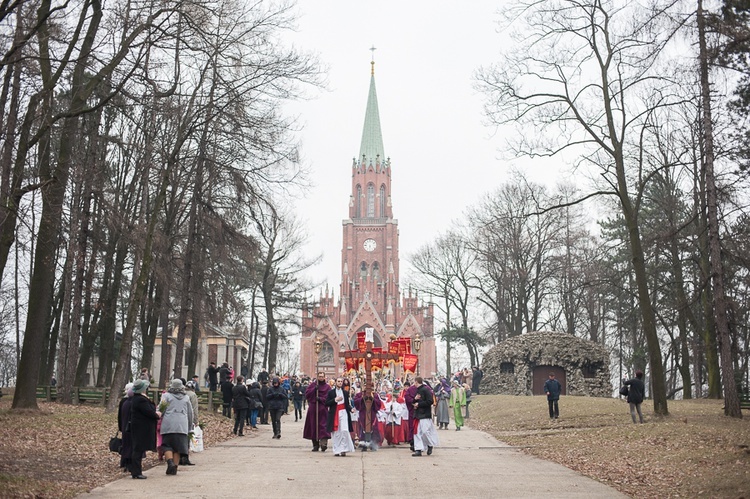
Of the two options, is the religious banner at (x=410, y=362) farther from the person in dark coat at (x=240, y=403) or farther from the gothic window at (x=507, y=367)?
the gothic window at (x=507, y=367)

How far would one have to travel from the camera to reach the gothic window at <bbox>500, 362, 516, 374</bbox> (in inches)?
1678

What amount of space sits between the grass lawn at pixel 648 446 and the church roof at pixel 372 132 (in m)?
80.0

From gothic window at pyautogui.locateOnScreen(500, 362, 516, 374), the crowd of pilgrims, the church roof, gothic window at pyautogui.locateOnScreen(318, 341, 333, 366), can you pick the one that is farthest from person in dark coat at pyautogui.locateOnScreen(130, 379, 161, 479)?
the church roof

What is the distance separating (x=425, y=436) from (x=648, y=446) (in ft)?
14.2

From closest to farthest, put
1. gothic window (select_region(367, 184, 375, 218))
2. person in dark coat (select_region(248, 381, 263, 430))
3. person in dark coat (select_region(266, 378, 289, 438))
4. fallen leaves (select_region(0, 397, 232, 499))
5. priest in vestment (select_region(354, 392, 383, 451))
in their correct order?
fallen leaves (select_region(0, 397, 232, 499)), priest in vestment (select_region(354, 392, 383, 451)), person in dark coat (select_region(266, 378, 289, 438)), person in dark coat (select_region(248, 381, 263, 430)), gothic window (select_region(367, 184, 375, 218))

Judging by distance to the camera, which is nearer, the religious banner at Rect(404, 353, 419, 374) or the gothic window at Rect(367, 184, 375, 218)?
the religious banner at Rect(404, 353, 419, 374)

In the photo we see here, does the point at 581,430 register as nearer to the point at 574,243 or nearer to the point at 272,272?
the point at 272,272

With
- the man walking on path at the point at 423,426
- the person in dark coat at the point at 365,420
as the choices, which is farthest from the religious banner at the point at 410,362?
the man walking on path at the point at 423,426

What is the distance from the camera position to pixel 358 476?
1338 cm

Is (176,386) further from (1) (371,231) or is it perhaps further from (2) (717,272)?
(1) (371,231)

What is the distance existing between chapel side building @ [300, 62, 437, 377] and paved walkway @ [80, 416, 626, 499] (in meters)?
72.3

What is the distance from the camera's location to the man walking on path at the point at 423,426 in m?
17.4

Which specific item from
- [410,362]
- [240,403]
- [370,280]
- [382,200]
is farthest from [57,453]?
[382,200]

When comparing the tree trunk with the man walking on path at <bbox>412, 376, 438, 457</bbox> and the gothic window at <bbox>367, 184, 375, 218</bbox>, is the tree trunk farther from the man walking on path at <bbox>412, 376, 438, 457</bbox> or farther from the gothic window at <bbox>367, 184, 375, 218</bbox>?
the gothic window at <bbox>367, 184, 375, 218</bbox>
